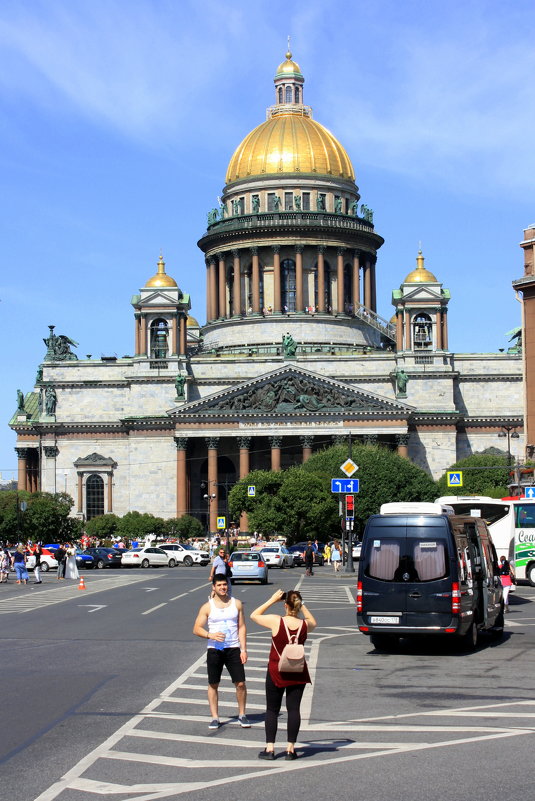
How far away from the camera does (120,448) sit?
124 metres

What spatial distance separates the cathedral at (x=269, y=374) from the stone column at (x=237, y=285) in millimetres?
164

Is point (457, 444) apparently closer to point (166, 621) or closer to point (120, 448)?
point (120, 448)

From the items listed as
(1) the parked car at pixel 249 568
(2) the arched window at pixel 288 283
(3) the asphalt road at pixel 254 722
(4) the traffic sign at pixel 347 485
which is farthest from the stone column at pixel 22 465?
(3) the asphalt road at pixel 254 722

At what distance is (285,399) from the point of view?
12025cm

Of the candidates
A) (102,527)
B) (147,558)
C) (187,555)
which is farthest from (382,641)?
(102,527)

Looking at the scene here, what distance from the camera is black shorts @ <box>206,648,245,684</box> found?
1716 centimetres

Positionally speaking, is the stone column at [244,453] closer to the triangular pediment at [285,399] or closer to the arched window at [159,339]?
the triangular pediment at [285,399]

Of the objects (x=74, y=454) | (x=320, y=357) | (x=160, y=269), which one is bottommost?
(x=74, y=454)

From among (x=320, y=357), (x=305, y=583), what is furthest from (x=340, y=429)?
(x=305, y=583)

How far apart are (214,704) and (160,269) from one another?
114 meters

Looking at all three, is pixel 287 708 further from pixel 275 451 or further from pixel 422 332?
pixel 422 332

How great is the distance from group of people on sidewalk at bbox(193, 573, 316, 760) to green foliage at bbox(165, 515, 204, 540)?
93051mm

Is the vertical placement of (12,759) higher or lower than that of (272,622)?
lower

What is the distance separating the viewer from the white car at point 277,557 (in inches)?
3063
